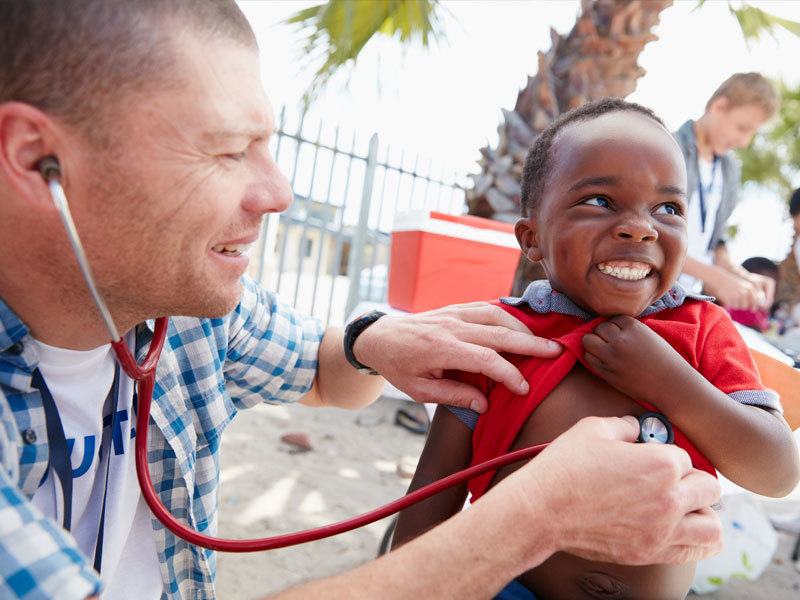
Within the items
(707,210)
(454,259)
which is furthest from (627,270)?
(707,210)

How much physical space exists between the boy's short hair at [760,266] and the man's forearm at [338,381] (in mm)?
5353

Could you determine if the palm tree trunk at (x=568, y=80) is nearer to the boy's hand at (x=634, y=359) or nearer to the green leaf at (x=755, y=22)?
the green leaf at (x=755, y=22)

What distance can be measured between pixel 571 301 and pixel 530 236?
197 mm

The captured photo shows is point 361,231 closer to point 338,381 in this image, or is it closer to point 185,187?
point 338,381

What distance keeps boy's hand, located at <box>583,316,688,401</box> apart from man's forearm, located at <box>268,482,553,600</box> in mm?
377

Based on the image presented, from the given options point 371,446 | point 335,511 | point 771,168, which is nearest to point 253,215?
point 335,511

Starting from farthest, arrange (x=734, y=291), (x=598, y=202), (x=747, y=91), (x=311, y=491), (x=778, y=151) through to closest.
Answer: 1. (x=778, y=151)
2. (x=311, y=491)
3. (x=747, y=91)
4. (x=734, y=291)
5. (x=598, y=202)

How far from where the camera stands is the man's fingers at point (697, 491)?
37.6 inches

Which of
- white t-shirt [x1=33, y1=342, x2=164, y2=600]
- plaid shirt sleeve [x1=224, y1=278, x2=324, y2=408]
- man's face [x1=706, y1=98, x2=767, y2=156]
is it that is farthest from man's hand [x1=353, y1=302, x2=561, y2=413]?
man's face [x1=706, y1=98, x2=767, y2=156]

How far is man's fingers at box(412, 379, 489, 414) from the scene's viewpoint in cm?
126

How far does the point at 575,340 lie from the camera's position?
48.5 inches

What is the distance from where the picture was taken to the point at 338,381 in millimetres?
1691

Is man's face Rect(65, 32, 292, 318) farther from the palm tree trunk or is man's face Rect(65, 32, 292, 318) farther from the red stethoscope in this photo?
the palm tree trunk

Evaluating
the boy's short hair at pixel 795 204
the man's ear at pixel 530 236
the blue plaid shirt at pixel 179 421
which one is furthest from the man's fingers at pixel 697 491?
the boy's short hair at pixel 795 204
